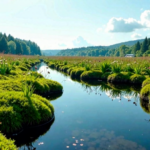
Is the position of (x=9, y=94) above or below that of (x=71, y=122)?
above

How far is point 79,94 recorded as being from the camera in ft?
44.2

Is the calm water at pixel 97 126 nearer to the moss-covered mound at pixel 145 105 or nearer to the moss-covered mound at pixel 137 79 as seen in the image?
the moss-covered mound at pixel 145 105

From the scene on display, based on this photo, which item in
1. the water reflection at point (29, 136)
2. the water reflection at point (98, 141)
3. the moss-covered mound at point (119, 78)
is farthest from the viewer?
the moss-covered mound at point (119, 78)

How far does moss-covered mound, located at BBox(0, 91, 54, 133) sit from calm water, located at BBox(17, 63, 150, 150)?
69cm

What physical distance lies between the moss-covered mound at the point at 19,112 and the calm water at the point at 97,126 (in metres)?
0.69

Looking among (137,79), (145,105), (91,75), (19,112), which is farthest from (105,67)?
(19,112)

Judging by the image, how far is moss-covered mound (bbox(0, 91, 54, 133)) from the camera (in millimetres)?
6449

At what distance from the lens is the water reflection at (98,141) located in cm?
600

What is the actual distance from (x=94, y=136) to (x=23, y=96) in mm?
3356

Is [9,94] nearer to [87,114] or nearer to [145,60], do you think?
[87,114]

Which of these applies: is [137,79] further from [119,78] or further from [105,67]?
[105,67]

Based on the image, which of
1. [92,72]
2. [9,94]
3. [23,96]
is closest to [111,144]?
[23,96]

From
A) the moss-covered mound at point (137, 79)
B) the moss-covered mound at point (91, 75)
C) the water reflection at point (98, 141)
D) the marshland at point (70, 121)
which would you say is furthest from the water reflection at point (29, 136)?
the moss-covered mound at point (91, 75)

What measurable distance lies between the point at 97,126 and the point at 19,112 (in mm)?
3206
